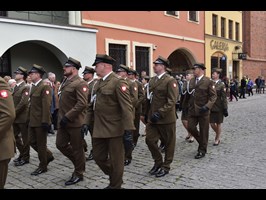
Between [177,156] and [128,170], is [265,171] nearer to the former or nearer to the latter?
[177,156]

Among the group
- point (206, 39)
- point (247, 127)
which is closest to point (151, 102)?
point (247, 127)

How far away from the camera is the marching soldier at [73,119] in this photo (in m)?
5.21

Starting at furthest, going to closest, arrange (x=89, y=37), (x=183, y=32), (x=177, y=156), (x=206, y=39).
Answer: (x=206, y=39) → (x=183, y=32) → (x=89, y=37) → (x=177, y=156)

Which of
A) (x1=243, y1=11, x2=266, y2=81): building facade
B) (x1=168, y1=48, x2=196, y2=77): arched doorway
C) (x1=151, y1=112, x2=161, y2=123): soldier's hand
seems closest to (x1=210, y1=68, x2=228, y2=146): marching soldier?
(x1=151, y1=112, x2=161, y2=123): soldier's hand

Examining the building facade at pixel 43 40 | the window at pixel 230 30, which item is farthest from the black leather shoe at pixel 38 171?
the window at pixel 230 30

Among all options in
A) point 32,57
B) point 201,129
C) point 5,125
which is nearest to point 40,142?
point 5,125

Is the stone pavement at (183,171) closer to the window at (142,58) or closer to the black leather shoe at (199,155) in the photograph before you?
the black leather shoe at (199,155)

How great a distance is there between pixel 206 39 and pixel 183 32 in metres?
3.53

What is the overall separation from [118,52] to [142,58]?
207cm

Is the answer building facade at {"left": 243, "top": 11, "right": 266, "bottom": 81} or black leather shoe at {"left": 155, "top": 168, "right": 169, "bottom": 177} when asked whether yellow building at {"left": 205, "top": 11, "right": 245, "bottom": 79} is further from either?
black leather shoe at {"left": 155, "top": 168, "right": 169, "bottom": 177}

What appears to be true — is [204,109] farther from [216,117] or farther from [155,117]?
[155,117]

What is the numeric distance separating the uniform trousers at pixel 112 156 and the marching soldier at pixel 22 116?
2.35 metres

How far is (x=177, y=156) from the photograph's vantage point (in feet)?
23.2

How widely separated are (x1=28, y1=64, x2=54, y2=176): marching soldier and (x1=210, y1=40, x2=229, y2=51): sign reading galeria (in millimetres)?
21810
